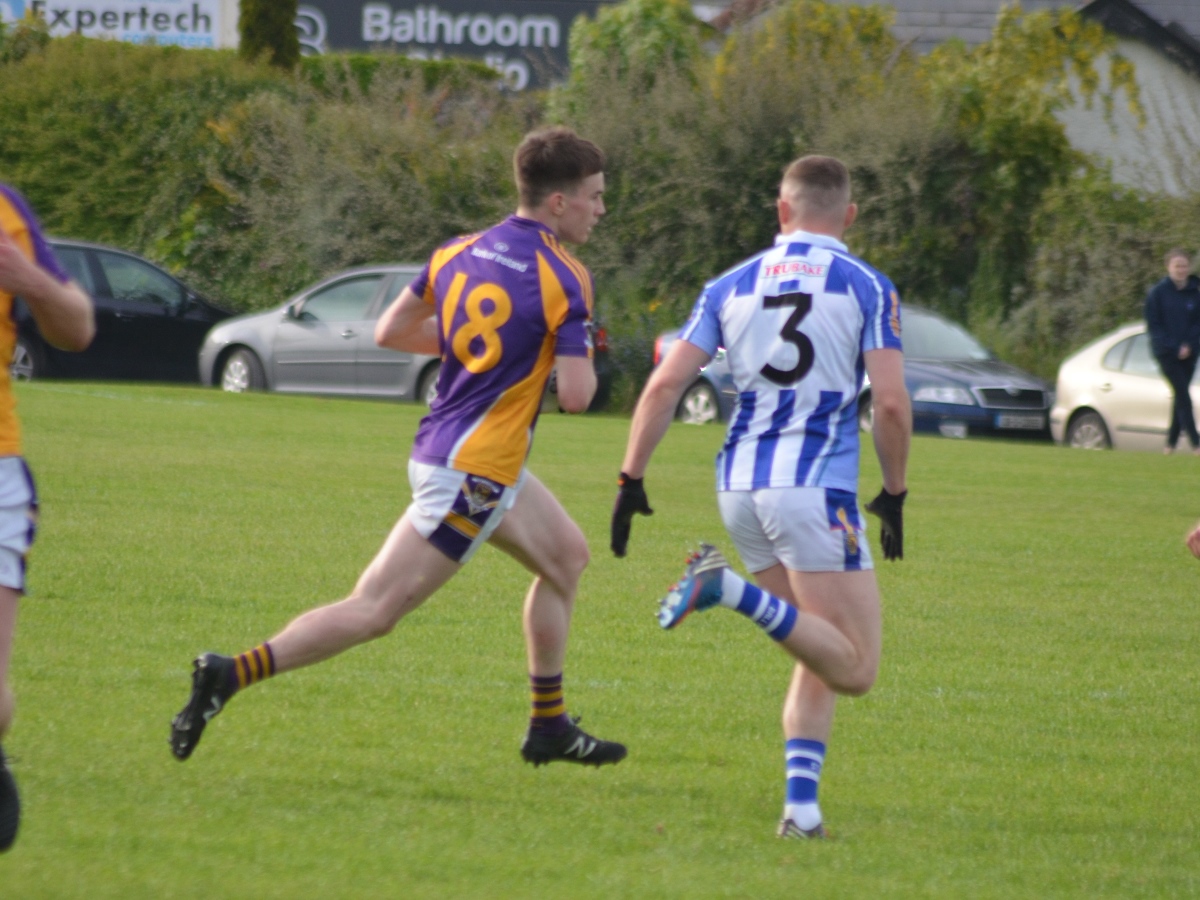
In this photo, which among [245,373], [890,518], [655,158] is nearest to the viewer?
[890,518]

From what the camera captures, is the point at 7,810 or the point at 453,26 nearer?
the point at 7,810

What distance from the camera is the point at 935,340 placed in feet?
69.9

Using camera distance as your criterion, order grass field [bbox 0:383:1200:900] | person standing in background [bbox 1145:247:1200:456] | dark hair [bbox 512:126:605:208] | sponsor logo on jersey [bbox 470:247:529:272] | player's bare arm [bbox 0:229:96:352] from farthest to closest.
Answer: person standing in background [bbox 1145:247:1200:456]
dark hair [bbox 512:126:605:208]
sponsor logo on jersey [bbox 470:247:529:272]
grass field [bbox 0:383:1200:900]
player's bare arm [bbox 0:229:96:352]

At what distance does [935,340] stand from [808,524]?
16.7 m

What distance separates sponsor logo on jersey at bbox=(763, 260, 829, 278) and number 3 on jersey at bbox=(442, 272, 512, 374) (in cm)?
79

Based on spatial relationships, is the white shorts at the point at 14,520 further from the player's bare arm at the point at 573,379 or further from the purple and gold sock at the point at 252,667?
the player's bare arm at the point at 573,379

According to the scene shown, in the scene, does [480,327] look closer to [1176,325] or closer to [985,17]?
[1176,325]

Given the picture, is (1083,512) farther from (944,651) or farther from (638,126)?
(638,126)

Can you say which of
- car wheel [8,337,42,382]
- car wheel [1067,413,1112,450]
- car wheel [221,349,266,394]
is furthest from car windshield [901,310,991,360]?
car wheel [8,337,42,382]

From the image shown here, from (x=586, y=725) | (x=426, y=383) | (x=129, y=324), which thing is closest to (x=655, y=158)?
(x=426, y=383)

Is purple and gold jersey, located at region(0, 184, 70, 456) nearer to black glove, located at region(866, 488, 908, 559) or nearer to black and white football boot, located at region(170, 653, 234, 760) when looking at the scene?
A: black and white football boot, located at region(170, 653, 234, 760)

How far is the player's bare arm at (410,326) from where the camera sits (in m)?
5.59

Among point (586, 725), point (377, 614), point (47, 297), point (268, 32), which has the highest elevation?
point (268, 32)

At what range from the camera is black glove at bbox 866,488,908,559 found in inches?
204
